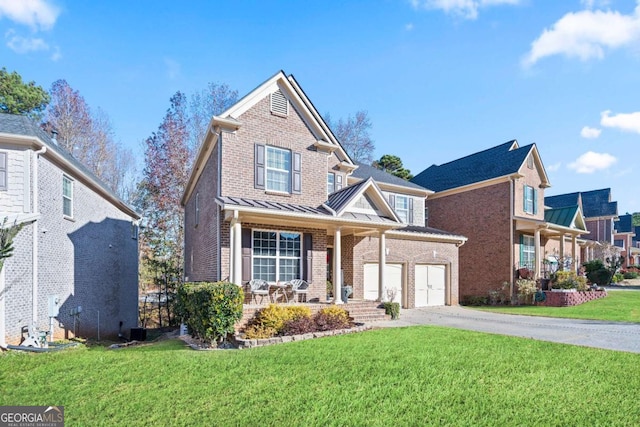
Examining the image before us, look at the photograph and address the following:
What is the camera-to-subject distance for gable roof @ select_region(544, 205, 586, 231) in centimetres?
2452

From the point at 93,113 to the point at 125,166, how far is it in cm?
459

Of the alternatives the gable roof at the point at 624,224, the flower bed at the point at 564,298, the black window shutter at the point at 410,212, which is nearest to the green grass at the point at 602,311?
the flower bed at the point at 564,298

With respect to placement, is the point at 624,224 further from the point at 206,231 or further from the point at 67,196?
the point at 67,196

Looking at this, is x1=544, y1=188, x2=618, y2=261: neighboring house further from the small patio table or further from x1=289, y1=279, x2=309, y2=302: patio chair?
the small patio table

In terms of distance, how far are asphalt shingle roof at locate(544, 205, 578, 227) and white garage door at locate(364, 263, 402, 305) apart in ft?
45.7

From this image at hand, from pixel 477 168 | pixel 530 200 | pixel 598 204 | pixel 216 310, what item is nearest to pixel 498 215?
pixel 530 200

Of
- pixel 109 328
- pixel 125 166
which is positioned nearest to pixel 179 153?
pixel 125 166

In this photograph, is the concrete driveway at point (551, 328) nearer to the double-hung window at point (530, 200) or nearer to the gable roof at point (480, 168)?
the double-hung window at point (530, 200)

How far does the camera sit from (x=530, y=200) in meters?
22.8

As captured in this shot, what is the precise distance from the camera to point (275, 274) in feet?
42.1

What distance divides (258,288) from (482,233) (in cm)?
1574

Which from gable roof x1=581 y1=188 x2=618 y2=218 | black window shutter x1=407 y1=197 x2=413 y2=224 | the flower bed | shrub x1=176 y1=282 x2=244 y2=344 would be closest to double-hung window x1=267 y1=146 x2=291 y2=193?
shrub x1=176 y1=282 x2=244 y2=344

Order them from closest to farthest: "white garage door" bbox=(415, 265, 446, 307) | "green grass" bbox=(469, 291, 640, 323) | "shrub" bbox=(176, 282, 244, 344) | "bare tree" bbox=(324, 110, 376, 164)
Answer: "shrub" bbox=(176, 282, 244, 344)
"green grass" bbox=(469, 291, 640, 323)
"white garage door" bbox=(415, 265, 446, 307)
"bare tree" bbox=(324, 110, 376, 164)

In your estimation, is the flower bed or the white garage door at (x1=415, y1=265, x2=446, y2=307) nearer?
the white garage door at (x1=415, y1=265, x2=446, y2=307)
